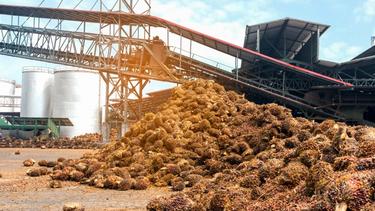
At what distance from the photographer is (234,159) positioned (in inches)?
730

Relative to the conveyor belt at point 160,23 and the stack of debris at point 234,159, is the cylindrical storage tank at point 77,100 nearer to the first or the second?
the conveyor belt at point 160,23

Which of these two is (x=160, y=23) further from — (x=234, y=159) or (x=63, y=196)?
(x=63, y=196)

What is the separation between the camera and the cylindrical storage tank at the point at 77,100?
218 feet

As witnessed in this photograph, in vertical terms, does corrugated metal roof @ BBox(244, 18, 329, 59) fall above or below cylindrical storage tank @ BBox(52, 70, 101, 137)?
above

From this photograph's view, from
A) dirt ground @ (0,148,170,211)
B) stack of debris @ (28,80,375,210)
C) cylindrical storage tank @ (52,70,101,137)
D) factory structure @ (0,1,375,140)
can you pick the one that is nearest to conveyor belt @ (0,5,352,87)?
factory structure @ (0,1,375,140)

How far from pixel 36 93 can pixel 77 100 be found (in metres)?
12.1

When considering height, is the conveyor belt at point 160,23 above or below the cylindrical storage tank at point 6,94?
above

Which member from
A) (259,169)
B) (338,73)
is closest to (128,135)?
(259,169)

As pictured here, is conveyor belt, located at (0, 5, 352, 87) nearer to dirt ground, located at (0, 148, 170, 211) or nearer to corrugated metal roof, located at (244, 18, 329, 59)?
corrugated metal roof, located at (244, 18, 329, 59)

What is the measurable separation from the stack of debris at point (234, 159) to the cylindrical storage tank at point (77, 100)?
134 ft

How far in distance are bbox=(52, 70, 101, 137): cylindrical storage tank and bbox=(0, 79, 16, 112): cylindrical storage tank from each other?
97.2 feet

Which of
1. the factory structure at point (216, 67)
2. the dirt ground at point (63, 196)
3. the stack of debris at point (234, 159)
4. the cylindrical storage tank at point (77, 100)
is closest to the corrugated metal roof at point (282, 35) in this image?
the factory structure at point (216, 67)

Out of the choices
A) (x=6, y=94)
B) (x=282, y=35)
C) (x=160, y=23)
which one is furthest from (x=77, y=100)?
(x=6, y=94)

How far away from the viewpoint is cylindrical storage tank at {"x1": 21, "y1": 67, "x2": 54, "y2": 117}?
74.7m
